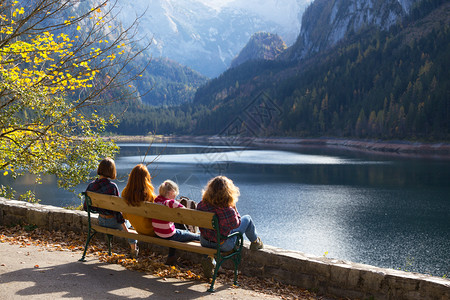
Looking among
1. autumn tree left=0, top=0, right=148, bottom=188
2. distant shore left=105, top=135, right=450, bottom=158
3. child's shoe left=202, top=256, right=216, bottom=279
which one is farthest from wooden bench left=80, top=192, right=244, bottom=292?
distant shore left=105, top=135, right=450, bottom=158

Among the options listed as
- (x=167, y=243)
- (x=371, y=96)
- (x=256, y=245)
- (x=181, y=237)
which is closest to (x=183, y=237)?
(x=181, y=237)

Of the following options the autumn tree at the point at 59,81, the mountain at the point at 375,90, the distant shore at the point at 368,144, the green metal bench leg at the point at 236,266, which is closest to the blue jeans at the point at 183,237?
the green metal bench leg at the point at 236,266

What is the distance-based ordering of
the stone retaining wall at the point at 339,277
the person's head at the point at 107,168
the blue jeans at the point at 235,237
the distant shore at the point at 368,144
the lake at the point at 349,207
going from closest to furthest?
1. the stone retaining wall at the point at 339,277
2. the blue jeans at the point at 235,237
3. the person's head at the point at 107,168
4. the lake at the point at 349,207
5. the distant shore at the point at 368,144

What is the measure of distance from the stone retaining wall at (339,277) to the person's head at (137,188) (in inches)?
43.6

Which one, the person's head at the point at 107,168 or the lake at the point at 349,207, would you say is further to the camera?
the lake at the point at 349,207

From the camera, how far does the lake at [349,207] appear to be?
53.6 ft

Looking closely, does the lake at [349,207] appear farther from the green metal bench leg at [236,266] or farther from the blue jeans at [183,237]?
the blue jeans at [183,237]

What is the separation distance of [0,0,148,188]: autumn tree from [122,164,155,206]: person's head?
7.46ft

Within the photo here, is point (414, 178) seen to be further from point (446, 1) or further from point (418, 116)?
point (446, 1)

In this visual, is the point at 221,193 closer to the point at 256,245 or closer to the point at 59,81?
the point at 256,245

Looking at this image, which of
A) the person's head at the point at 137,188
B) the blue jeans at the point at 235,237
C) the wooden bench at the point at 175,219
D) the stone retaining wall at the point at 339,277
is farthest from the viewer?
the person's head at the point at 137,188

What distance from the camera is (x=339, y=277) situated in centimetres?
495

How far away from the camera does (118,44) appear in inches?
280

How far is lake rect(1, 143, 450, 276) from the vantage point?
16.3m
